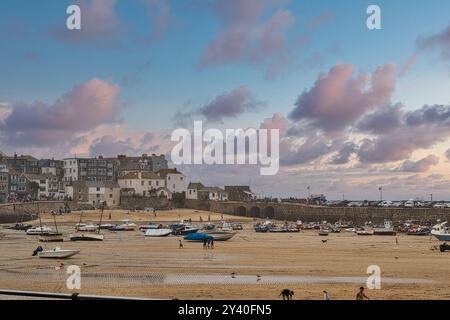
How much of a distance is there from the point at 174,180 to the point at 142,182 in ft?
31.2

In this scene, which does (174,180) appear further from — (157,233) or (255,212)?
(157,233)

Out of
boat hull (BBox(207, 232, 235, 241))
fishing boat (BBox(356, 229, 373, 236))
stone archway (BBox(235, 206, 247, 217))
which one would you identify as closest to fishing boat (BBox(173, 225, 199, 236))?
boat hull (BBox(207, 232, 235, 241))

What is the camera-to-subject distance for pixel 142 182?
146125 millimetres

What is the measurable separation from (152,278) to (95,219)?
8127cm

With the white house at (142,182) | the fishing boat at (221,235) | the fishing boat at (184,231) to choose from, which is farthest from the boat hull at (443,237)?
the white house at (142,182)

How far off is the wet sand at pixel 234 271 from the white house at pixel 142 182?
93.7 m

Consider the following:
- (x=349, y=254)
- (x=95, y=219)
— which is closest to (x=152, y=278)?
(x=349, y=254)

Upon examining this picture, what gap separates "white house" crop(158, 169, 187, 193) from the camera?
150250 millimetres

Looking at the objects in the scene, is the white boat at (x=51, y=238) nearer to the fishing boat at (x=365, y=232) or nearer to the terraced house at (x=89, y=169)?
the fishing boat at (x=365, y=232)

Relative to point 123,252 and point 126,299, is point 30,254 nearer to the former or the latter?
point 123,252

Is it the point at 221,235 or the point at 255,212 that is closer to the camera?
the point at 221,235

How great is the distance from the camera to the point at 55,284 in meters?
26.7

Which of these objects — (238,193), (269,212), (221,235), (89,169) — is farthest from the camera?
(89,169)

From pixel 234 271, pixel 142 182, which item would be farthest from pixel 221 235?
pixel 142 182
